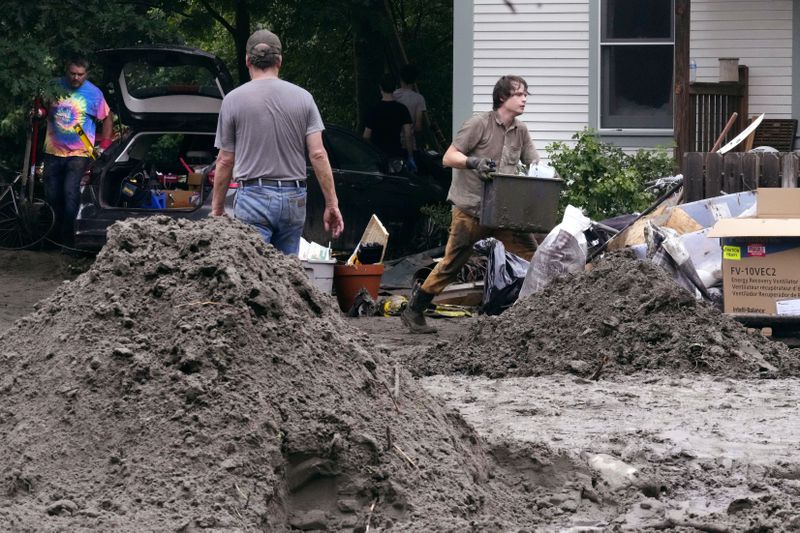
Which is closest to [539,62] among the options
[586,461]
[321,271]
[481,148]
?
[321,271]

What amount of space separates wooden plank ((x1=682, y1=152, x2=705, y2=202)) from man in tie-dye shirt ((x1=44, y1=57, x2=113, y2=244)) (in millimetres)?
6109

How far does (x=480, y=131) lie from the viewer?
412 inches

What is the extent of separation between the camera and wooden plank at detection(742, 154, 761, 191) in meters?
11.7

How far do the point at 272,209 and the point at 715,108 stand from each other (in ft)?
26.4

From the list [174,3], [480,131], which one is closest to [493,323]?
[480,131]

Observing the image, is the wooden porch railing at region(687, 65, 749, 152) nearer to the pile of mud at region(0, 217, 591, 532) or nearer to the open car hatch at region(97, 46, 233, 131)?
the open car hatch at region(97, 46, 233, 131)

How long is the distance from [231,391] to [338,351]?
0.63 m

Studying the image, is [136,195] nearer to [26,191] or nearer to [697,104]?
[26,191]

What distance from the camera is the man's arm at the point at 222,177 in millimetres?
8578

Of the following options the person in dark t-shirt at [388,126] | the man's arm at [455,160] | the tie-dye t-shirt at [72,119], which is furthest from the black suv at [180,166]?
the man's arm at [455,160]

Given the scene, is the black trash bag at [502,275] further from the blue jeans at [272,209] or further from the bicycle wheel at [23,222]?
the bicycle wheel at [23,222]

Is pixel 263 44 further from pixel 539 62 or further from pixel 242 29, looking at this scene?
pixel 242 29

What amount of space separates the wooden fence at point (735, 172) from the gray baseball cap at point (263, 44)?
14.6ft

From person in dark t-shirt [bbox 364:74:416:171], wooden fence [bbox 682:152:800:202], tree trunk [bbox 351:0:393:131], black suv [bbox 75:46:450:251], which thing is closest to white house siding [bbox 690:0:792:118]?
black suv [bbox 75:46:450:251]
